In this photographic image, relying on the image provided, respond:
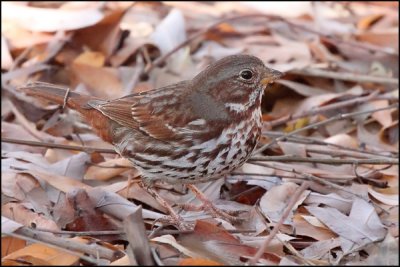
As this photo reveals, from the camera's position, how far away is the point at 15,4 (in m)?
7.85

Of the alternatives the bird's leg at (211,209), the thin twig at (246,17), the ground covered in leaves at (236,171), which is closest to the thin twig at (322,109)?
the ground covered in leaves at (236,171)

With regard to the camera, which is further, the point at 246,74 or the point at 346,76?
the point at 346,76

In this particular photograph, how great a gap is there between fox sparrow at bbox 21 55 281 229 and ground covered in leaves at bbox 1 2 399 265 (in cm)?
27

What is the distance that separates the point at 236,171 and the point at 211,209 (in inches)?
27.6

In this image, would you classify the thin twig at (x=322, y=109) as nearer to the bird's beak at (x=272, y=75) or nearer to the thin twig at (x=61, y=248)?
the bird's beak at (x=272, y=75)

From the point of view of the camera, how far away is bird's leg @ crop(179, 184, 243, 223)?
4965 millimetres

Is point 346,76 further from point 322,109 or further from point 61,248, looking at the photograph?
point 61,248

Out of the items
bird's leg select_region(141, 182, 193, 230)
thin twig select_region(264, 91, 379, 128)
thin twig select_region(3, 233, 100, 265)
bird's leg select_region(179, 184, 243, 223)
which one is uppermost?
thin twig select_region(3, 233, 100, 265)

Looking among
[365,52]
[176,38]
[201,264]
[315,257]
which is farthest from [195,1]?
[201,264]

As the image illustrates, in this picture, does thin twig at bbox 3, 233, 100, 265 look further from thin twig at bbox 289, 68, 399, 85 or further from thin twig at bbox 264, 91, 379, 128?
thin twig at bbox 289, 68, 399, 85

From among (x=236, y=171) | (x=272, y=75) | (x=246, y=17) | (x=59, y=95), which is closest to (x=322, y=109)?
(x=236, y=171)

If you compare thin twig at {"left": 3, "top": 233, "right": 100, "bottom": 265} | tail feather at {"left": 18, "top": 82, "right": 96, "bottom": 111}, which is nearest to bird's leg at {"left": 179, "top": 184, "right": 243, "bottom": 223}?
tail feather at {"left": 18, "top": 82, "right": 96, "bottom": 111}

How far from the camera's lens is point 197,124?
495cm

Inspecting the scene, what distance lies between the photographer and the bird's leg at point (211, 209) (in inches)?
195
